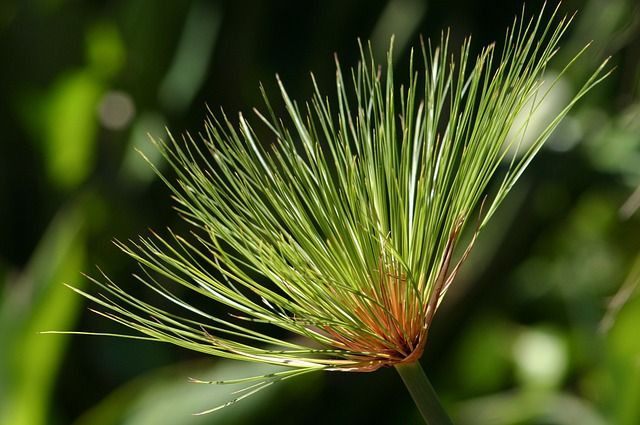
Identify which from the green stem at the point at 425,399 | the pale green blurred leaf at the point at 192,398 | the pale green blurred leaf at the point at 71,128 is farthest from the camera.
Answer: the pale green blurred leaf at the point at 71,128

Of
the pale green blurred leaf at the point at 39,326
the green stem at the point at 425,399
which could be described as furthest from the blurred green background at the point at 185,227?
the green stem at the point at 425,399

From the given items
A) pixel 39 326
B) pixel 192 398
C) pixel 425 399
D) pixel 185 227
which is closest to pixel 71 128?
pixel 185 227

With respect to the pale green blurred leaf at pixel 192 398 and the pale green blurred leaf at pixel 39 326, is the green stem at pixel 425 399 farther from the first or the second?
the pale green blurred leaf at pixel 39 326

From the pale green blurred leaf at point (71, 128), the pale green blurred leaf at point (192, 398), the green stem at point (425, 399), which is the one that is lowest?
the pale green blurred leaf at point (192, 398)

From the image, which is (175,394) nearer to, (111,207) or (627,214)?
(111,207)

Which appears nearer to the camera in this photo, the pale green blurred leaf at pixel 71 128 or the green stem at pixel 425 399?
the green stem at pixel 425 399

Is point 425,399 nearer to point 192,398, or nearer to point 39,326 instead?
point 192,398

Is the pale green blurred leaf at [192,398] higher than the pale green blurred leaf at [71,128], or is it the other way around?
the pale green blurred leaf at [71,128]
